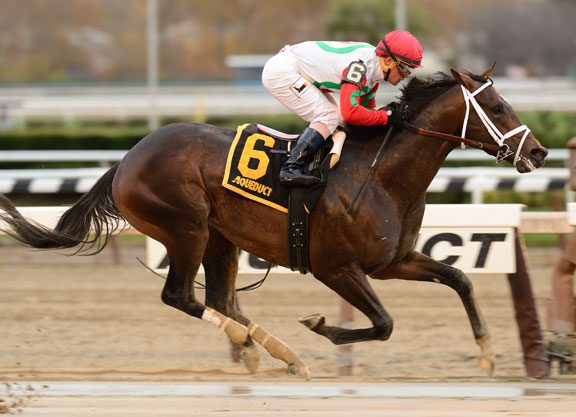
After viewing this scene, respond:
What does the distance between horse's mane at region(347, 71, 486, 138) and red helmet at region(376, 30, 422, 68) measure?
19 cm

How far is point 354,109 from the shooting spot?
541 cm

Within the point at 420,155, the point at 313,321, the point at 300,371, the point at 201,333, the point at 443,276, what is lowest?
the point at 201,333

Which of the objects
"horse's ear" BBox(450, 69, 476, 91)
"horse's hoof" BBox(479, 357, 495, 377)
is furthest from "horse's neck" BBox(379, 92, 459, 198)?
"horse's hoof" BBox(479, 357, 495, 377)

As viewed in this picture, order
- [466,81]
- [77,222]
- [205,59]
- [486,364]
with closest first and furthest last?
[466,81], [486,364], [77,222], [205,59]

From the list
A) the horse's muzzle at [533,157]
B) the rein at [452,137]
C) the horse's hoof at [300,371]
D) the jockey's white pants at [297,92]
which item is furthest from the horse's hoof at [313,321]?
the horse's muzzle at [533,157]

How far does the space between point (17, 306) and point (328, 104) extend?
11.5 feet

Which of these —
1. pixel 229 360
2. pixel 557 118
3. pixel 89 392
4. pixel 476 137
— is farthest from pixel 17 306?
pixel 557 118

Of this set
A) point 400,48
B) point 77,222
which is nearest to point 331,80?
point 400,48

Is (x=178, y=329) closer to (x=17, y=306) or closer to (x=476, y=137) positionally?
(x=17, y=306)

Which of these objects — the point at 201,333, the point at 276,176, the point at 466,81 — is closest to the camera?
the point at 466,81

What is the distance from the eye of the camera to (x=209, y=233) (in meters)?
6.02

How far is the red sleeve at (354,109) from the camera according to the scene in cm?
540

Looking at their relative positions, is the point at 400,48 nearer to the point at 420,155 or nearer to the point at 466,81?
the point at 466,81

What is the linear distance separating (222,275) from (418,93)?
4.65ft
